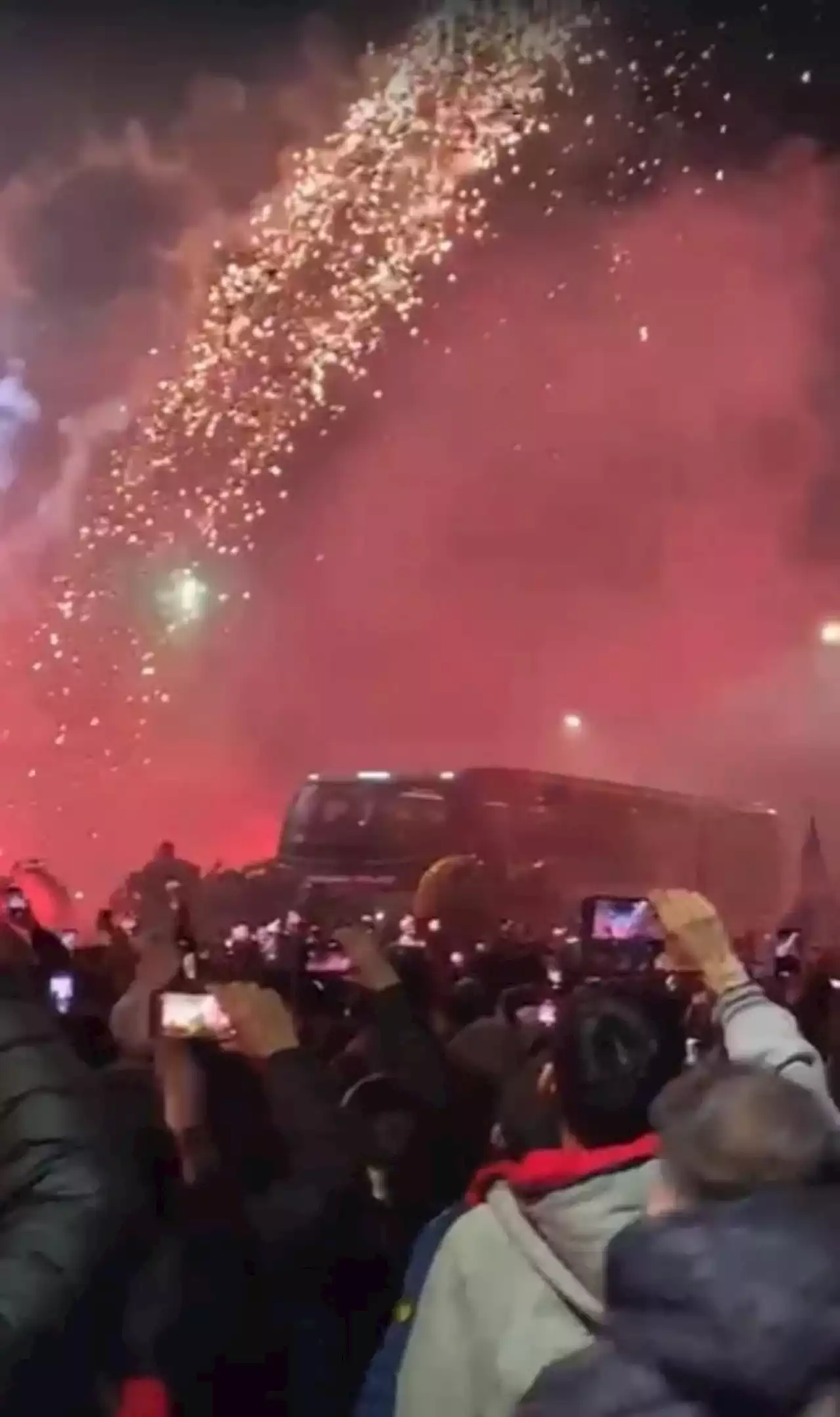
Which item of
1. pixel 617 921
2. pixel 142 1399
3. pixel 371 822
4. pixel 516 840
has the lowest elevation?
pixel 142 1399

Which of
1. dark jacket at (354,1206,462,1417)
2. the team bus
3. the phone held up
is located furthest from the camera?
the team bus

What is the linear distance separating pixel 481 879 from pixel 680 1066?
7009 mm

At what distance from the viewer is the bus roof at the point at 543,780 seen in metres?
10.6

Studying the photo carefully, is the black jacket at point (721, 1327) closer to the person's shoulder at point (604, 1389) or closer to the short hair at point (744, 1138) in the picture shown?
the person's shoulder at point (604, 1389)

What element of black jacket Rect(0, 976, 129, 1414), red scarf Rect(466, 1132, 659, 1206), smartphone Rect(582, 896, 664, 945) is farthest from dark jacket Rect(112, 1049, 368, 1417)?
smartphone Rect(582, 896, 664, 945)

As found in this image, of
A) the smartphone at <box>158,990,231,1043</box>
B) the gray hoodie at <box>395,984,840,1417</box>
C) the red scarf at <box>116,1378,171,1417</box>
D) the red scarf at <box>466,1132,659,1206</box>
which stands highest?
the smartphone at <box>158,990,231,1043</box>

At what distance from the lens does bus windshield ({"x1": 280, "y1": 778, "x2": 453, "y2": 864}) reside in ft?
Result: 33.3

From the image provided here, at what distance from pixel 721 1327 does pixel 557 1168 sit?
19.0 inches

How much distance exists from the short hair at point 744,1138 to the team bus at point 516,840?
25.6 feet

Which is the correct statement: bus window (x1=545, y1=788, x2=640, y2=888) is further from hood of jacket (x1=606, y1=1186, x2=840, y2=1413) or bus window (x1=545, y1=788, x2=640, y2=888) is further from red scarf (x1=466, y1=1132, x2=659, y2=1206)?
Result: hood of jacket (x1=606, y1=1186, x2=840, y2=1413)

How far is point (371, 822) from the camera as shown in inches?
405

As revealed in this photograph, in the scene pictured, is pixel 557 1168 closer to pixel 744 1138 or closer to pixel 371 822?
pixel 744 1138

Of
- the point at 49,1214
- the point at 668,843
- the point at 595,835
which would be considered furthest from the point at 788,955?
the point at 668,843

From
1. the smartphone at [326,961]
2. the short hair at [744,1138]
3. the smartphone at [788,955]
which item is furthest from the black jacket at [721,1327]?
the smartphone at [788,955]
